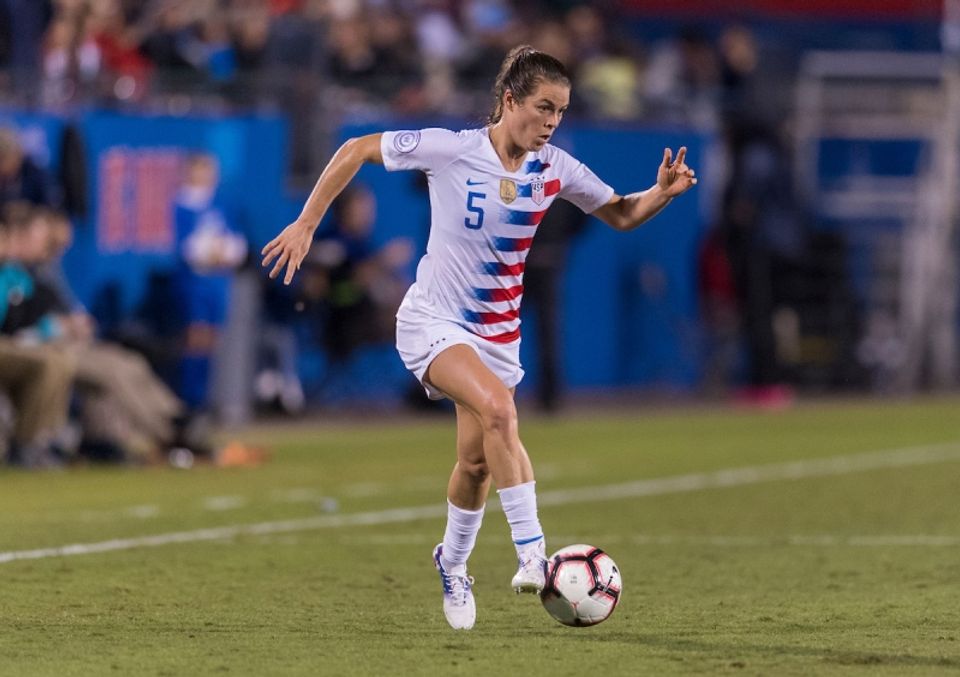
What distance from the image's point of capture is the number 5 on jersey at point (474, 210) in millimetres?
8648

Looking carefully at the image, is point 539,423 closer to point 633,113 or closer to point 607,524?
point 633,113

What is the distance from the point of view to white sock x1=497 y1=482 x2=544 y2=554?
8.33m

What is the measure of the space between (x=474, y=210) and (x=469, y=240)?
0.41 feet

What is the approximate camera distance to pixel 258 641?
8.14 m

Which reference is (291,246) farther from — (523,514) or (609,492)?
(609,492)

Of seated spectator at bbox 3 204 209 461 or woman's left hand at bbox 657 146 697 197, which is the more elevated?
woman's left hand at bbox 657 146 697 197

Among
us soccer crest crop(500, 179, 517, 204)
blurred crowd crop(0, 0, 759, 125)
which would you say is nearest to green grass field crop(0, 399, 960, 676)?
us soccer crest crop(500, 179, 517, 204)

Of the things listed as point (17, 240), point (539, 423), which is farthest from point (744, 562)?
point (539, 423)

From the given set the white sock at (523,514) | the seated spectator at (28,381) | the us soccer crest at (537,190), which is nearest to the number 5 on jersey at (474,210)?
the us soccer crest at (537,190)

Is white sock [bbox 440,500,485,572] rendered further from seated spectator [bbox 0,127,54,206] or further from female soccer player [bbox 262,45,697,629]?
seated spectator [bbox 0,127,54,206]

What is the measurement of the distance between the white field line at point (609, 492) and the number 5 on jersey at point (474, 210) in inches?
138

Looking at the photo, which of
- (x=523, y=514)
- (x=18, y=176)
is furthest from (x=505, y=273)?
(x=18, y=176)

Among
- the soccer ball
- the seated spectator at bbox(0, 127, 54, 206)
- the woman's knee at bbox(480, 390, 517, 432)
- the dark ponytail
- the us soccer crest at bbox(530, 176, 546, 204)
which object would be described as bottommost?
the soccer ball

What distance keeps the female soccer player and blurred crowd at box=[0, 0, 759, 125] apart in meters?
11.2
